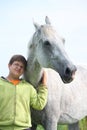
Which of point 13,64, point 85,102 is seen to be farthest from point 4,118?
point 85,102

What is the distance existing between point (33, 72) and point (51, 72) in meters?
0.64

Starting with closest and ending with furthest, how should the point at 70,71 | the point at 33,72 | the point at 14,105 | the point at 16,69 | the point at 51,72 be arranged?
the point at 70,71 < the point at 14,105 < the point at 16,69 < the point at 33,72 < the point at 51,72

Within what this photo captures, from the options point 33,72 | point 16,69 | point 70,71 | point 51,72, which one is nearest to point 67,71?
point 70,71

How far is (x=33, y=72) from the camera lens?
17.9 ft

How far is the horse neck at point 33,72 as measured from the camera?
5.40m

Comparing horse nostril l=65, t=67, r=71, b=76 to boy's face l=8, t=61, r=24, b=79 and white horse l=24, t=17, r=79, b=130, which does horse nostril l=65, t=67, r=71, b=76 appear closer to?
white horse l=24, t=17, r=79, b=130

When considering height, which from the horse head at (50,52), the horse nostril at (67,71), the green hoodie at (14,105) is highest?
the horse head at (50,52)

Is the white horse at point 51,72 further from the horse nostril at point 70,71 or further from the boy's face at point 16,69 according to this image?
the boy's face at point 16,69

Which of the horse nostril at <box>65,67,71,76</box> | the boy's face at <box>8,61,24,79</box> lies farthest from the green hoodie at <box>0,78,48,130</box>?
the horse nostril at <box>65,67,71,76</box>

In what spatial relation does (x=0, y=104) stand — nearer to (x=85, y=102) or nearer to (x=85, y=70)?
(x=85, y=102)

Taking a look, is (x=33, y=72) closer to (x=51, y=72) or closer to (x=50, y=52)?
(x=50, y=52)

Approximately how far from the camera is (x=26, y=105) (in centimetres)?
491

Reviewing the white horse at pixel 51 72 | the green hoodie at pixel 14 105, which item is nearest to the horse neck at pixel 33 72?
the white horse at pixel 51 72

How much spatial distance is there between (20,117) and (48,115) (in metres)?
0.93
